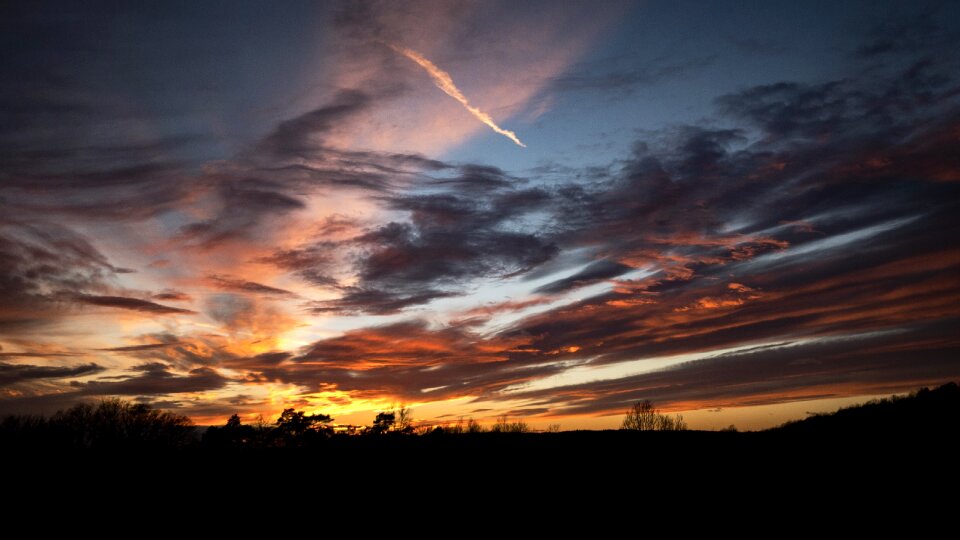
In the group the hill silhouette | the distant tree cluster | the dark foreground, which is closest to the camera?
the dark foreground

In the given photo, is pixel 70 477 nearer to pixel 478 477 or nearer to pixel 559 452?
pixel 478 477

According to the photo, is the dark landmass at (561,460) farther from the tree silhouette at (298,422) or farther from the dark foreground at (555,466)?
the tree silhouette at (298,422)

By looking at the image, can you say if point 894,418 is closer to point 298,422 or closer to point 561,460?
point 561,460

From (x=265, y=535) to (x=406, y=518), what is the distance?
3.63 meters

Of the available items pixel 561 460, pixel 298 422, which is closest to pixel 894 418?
pixel 561 460

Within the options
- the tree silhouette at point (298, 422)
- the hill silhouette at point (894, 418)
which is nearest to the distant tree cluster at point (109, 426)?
the tree silhouette at point (298, 422)

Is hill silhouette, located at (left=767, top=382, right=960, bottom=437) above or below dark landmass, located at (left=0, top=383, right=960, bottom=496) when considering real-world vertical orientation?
above

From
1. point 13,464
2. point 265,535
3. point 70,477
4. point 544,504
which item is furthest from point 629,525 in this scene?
point 13,464

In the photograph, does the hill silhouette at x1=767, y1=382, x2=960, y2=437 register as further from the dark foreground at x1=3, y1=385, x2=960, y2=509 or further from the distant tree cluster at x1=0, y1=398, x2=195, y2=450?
the distant tree cluster at x1=0, y1=398, x2=195, y2=450

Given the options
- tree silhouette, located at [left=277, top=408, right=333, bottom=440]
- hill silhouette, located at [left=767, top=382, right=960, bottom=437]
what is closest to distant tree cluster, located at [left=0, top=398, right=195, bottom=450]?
tree silhouette, located at [left=277, top=408, right=333, bottom=440]

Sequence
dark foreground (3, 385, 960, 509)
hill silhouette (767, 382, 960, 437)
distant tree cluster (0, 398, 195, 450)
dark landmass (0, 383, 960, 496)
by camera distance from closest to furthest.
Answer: dark foreground (3, 385, 960, 509), dark landmass (0, 383, 960, 496), hill silhouette (767, 382, 960, 437), distant tree cluster (0, 398, 195, 450)

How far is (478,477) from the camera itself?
17.7 m

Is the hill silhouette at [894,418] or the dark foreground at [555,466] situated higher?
the hill silhouette at [894,418]

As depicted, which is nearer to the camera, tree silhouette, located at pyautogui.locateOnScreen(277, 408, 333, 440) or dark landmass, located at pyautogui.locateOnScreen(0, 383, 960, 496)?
dark landmass, located at pyautogui.locateOnScreen(0, 383, 960, 496)
